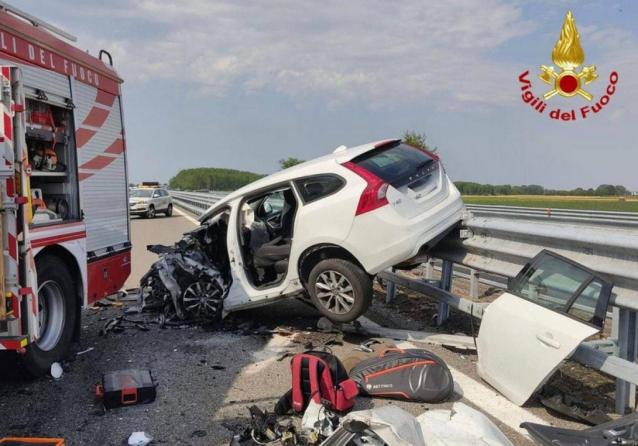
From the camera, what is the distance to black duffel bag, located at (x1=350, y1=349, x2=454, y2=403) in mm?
4016

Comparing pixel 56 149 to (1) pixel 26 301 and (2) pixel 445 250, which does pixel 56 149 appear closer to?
(1) pixel 26 301

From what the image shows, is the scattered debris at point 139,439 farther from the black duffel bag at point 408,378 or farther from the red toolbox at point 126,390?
the black duffel bag at point 408,378

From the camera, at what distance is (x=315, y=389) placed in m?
3.77

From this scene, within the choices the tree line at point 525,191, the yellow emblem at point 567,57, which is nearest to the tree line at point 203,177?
the tree line at point 525,191

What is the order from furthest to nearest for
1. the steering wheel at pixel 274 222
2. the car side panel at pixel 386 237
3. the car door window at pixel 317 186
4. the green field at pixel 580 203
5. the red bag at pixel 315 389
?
the green field at pixel 580 203 → the steering wheel at pixel 274 222 → the car door window at pixel 317 186 → the car side panel at pixel 386 237 → the red bag at pixel 315 389

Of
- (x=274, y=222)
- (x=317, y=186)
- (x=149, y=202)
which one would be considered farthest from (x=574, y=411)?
(x=149, y=202)

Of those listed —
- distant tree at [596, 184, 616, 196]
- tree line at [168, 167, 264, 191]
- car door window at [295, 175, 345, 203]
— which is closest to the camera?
car door window at [295, 175, 345, 203]

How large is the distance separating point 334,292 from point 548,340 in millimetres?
2188

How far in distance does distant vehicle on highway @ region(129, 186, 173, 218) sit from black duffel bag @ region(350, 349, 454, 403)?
2511 cm

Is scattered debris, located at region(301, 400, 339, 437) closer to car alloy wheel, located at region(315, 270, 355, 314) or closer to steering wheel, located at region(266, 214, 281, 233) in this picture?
car alloy wheel, located at region(315, 270, 355, 314)

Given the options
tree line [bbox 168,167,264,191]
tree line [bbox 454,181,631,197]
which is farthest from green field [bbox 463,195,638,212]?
tree line [bbox 168,167,264,191]

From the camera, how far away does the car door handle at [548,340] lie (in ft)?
11.7

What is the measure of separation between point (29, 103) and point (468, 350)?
14.9 ft

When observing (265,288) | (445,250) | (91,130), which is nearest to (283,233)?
(265,288)
